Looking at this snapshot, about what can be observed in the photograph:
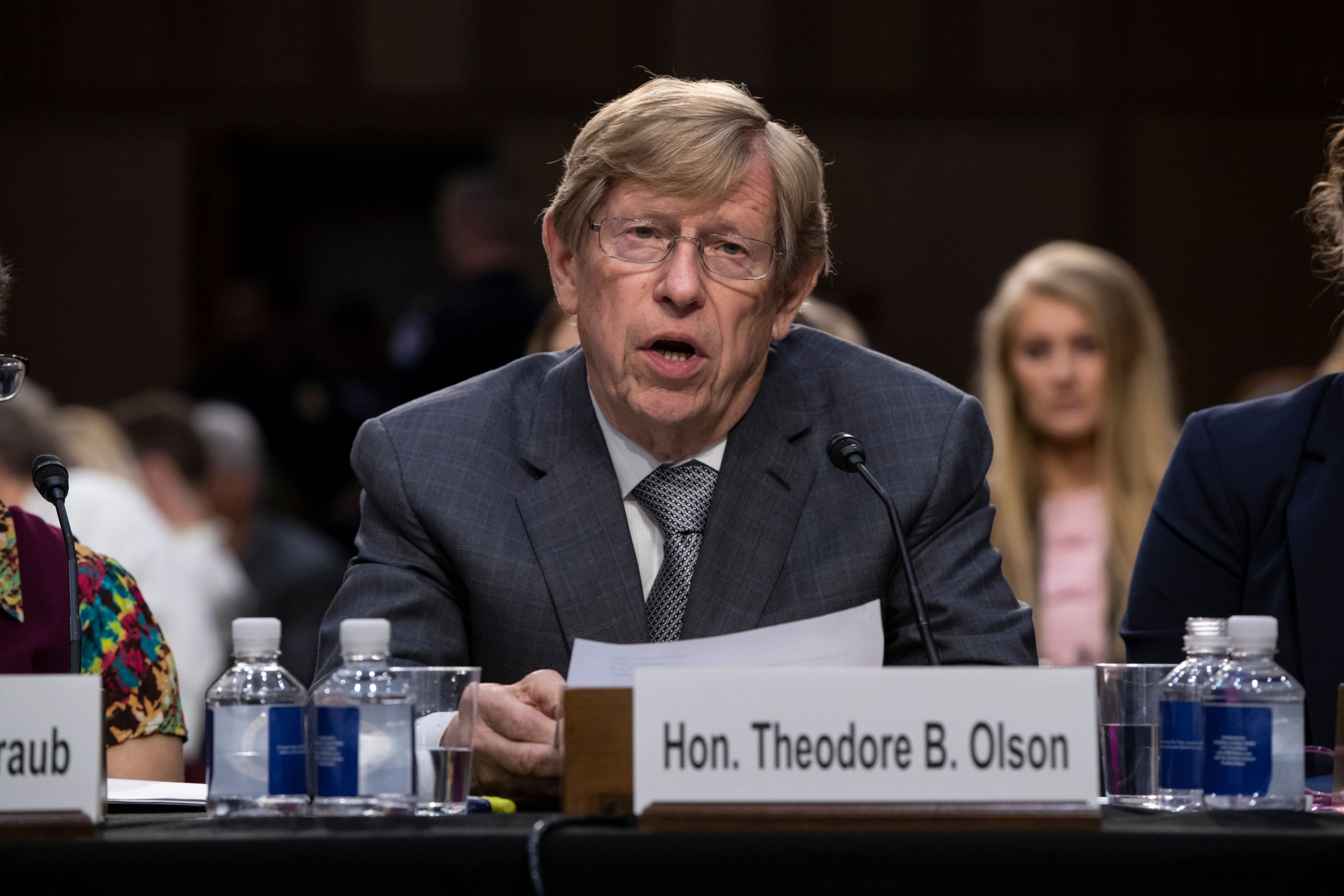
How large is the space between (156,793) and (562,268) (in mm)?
877

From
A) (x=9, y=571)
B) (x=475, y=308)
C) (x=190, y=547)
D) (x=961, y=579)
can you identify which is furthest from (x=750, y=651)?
(x=475, y=308)

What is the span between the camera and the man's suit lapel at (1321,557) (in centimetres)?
198

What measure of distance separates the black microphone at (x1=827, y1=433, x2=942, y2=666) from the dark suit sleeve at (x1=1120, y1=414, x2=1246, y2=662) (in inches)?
21.6

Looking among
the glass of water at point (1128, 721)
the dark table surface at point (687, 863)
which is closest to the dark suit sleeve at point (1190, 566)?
the glass of water at point (1128, 721)

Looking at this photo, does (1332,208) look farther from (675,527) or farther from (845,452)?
(675,527)

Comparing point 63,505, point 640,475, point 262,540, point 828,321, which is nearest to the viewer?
point 63,505

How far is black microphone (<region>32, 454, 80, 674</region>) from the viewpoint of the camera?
161 centimetres

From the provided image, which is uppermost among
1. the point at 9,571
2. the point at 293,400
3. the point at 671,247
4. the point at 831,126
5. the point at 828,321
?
the point at 831,126

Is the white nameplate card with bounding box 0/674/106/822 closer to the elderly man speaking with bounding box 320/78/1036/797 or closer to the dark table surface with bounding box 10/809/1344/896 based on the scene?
the dark table surface with bounding box 10/809/1344/896

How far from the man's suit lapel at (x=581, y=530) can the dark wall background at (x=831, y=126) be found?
185 inches

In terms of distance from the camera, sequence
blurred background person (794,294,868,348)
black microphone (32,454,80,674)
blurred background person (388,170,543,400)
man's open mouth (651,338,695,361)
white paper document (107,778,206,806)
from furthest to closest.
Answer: blurred background person (388,170,543,400)
blurred background person (794,294,868,348)
man's open mouth (651,338,695,361)
black microphone (32,454,80,674)
white paper document (107,778,206,806)

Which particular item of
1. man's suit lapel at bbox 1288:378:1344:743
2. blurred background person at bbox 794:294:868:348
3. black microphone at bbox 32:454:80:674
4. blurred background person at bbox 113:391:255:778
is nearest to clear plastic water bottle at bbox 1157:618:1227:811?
man's suit lapel at bbox 1288:378:1344:743

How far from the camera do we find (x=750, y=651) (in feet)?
4.50

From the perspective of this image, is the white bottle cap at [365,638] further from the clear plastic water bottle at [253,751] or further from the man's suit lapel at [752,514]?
the man's suit lapel at [752,514]
